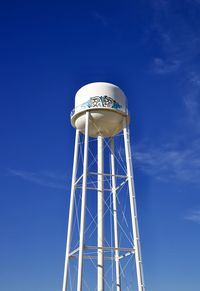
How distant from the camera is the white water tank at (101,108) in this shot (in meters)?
20.8

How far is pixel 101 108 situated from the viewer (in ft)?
67.7

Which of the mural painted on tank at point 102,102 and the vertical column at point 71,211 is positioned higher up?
the mural painted on tank at point 102,102

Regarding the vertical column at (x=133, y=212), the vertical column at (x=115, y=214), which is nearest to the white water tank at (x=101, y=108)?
the vertical column at (x=133, y=212)

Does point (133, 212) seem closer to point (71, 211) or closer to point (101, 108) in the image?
point (71, 211)

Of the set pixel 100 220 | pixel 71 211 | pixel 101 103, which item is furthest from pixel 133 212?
pixel 101 103

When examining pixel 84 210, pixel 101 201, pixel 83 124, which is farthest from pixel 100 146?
pixel 84 210

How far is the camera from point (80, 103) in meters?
21.5

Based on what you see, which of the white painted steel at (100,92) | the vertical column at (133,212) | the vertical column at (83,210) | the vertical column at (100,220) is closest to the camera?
the vertical column at (83,210)

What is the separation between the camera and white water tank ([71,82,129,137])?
68.4 ft

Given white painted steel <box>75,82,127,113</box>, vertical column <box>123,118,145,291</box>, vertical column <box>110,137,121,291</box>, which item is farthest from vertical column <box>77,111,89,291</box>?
vertical column <box>123,118,145,291</box>

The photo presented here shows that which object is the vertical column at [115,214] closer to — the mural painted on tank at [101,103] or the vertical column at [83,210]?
the vertical column at [83,210]

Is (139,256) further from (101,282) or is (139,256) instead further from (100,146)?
(100,146)

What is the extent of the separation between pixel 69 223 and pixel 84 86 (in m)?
7.65

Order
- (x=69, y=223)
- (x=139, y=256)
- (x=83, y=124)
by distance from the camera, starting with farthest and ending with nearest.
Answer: (x=83, y=124), (x=69, y=223), (x=139, y=256)
